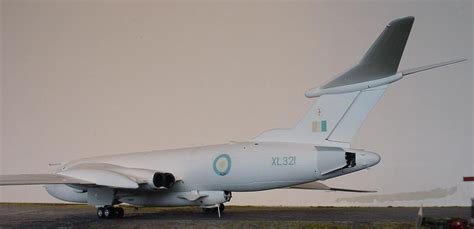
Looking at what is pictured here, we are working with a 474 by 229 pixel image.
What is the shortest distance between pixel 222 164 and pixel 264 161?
5.51ft

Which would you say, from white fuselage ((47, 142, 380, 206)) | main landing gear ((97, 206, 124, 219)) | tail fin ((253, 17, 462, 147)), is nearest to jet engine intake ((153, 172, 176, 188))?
white fuselage ((47, 142, 380, 206))

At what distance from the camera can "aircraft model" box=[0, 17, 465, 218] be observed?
1516 centimetres

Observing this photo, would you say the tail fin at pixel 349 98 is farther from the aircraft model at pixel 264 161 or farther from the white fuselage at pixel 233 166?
the white fuselage at pixel 233 166

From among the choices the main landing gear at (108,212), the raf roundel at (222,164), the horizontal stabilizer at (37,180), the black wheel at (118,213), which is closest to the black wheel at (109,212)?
the main landing gear at (108,212)

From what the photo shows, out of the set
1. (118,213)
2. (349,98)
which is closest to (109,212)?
(118,213)

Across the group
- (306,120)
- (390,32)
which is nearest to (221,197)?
(306,120)

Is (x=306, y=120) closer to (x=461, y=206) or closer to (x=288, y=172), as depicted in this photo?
(x=288, y=172)

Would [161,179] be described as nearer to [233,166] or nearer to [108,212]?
[108,212]

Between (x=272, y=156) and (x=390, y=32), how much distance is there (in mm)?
4829

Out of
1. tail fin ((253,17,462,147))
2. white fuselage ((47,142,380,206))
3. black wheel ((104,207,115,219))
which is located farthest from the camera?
black wheel ((104,207,115,219))

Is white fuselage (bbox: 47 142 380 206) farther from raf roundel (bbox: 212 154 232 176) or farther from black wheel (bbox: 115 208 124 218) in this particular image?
black wheel (bbox: 115 208 124 218)

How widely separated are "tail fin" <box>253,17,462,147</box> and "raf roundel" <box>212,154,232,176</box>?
5.83 feet

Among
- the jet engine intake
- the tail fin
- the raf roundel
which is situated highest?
the tail fin

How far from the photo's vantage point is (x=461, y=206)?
19.7 m
